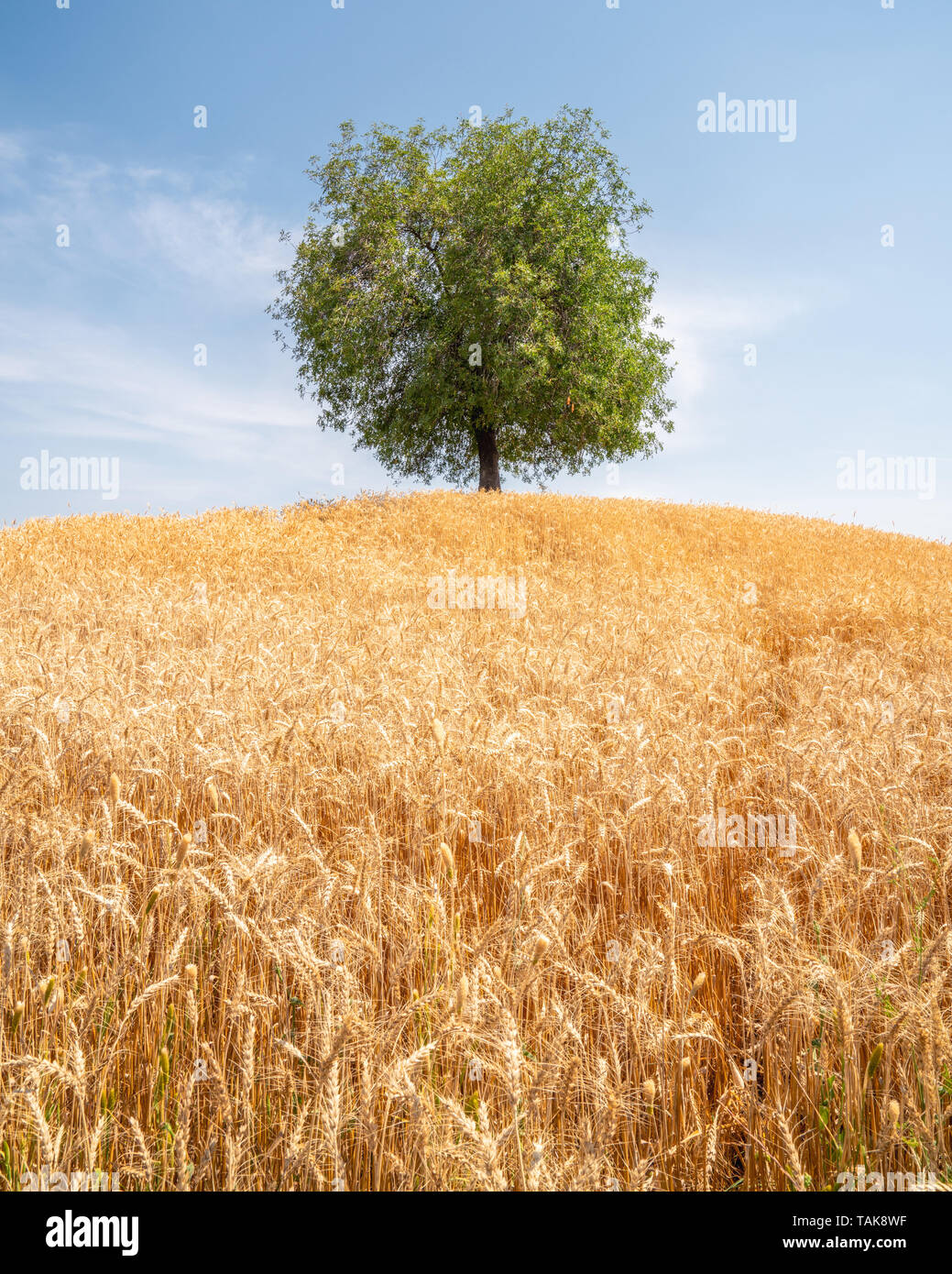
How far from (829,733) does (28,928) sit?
410 cm

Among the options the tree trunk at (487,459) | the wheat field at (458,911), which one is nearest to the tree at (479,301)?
the tree trunk at (487,459)

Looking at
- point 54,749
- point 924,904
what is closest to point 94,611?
point 54,749

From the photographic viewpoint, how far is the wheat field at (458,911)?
1915 millimetres

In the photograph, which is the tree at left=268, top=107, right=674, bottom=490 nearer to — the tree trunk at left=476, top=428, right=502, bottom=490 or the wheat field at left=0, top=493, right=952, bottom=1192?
the tree trunk at left=476, top=428, right=502, bottom=490

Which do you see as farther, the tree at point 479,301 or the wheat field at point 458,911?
the tree at point 479,301

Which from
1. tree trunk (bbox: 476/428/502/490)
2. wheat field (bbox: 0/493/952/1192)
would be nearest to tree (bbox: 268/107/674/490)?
tree trunk (bbox: 476/428/502/490)

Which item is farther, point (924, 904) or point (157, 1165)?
point (924, 904)

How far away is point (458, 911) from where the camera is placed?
2.96 metres

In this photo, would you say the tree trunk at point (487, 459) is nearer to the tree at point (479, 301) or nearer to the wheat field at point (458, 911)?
the tree at point (479, 301)

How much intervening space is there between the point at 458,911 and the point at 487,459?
81.8 feet

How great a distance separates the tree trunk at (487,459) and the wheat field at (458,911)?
1950 centimetres

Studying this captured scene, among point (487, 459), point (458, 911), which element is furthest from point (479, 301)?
point (458, 911)

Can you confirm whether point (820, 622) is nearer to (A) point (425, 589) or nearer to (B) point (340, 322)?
(A) point (425, 589)

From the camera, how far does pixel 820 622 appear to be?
10.1 meters
